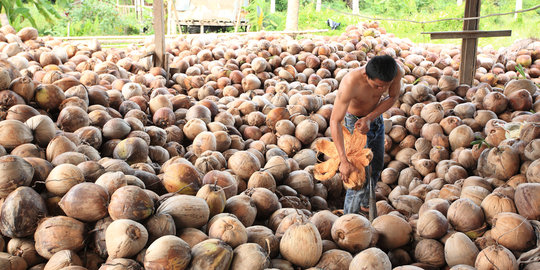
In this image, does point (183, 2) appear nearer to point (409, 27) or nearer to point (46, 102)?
point (409, 27)

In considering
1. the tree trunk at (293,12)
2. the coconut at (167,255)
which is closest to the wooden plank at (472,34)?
the coconut at (167,255)

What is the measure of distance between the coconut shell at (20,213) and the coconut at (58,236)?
6 centimetres

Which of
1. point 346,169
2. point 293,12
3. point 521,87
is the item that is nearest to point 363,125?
point 346,169

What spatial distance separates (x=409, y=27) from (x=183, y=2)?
27.4ft

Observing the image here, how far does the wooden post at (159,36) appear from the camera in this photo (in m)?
6.62

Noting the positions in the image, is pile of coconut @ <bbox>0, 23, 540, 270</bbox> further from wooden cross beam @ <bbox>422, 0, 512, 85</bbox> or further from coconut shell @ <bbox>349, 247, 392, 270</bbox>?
wooden cross beam @ <bbox>422, 0, 512, 85</bbox>

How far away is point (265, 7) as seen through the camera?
19094 millimetres

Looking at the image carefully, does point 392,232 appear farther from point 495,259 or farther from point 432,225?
point 495,259

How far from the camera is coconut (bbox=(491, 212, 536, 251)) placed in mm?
2785

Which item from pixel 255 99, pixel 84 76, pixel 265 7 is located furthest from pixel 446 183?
pixel 265 7

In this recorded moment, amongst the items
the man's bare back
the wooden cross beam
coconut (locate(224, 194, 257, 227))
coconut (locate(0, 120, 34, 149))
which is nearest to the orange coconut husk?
the man's bare back

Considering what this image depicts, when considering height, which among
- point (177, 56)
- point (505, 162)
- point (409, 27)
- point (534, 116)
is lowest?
point (505, 162)

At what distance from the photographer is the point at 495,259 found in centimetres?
255

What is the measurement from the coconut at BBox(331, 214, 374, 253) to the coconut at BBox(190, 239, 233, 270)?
0.78 meters
